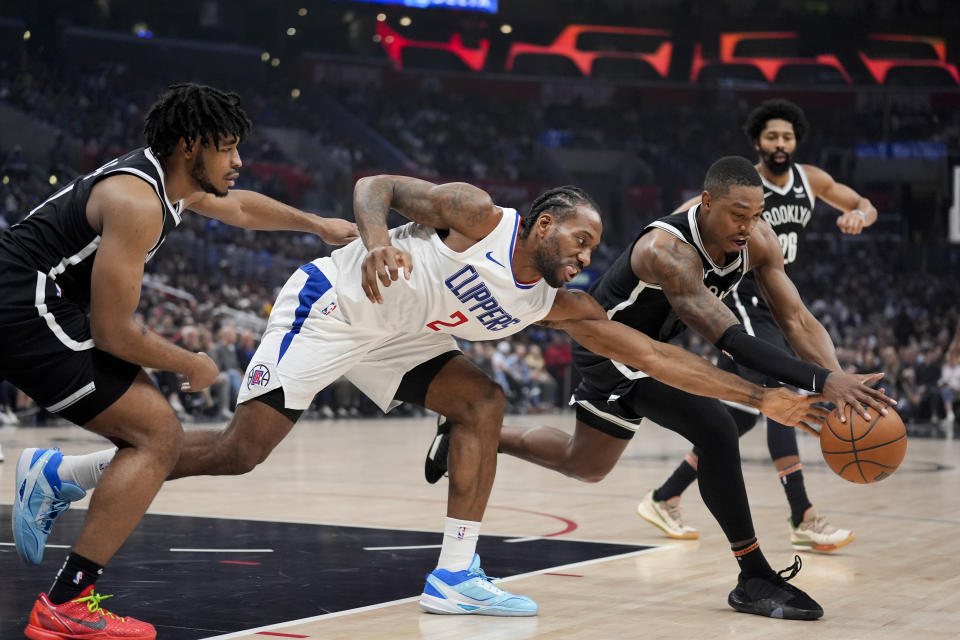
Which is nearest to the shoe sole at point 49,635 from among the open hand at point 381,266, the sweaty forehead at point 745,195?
the open hand at point 381,266

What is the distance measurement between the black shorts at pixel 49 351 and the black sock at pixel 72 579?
46 centimetres

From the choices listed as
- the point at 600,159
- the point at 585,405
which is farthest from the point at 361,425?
the point at 600,159

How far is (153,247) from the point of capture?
358 centimetres

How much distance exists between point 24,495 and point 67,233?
3.62ft

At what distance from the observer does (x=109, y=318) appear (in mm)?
3512

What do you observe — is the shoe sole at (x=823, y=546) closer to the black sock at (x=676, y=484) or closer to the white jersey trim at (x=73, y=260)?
the black sock at (x=676, y=484)

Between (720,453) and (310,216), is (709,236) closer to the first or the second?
(720,453)

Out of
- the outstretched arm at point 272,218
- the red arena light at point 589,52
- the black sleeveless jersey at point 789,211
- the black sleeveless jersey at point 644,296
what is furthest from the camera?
the red arena light at point 589,52

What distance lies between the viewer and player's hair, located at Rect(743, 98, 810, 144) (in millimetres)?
6645

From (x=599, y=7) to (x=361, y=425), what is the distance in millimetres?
24822

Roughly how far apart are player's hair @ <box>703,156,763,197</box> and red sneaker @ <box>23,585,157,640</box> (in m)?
2.72

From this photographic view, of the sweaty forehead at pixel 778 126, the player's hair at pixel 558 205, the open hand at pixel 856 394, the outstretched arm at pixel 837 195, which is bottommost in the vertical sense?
the open hand at pixel 856 394

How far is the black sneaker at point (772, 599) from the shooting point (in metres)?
4.23

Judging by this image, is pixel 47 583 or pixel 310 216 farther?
pixel 310 216
